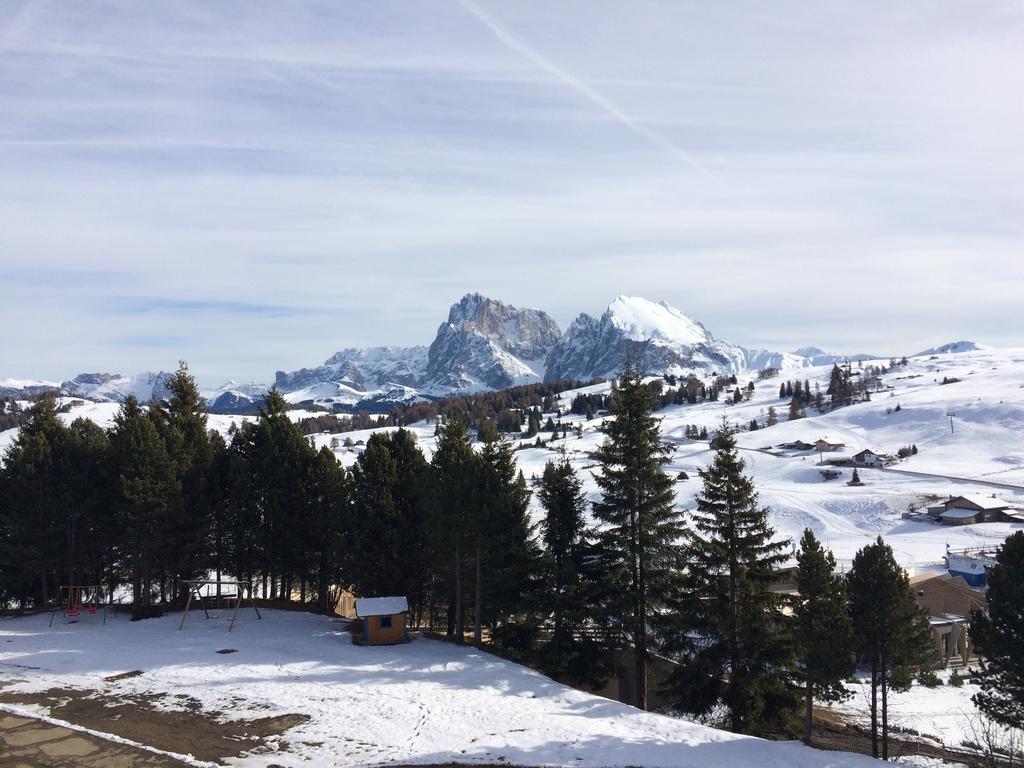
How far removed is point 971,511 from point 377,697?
3367 inches

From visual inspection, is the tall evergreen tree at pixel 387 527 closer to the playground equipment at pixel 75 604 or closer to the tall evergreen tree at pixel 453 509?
the tall evergreen tree at pixel 453 509

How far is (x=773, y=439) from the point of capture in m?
150

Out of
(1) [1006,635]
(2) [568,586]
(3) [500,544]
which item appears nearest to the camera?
(1) [1006,635]

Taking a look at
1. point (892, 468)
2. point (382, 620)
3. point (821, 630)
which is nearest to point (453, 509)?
point (382, 620)

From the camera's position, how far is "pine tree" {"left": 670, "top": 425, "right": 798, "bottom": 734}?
23703mm

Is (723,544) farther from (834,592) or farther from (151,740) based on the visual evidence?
(151,740)

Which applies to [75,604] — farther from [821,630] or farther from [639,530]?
[821,630]

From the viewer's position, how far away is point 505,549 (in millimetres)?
26766

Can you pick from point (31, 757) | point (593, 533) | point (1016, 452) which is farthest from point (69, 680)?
point (1016, 452)

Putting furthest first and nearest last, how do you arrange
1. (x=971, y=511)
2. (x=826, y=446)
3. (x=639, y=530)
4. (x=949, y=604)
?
1. (x=826, y=446)
2. (x=971, y=511)
3. (x=949, y=604)
4. (x=639, y=530)

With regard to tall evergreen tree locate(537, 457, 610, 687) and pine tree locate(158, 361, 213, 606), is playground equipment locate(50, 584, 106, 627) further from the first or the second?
tall evergreen tree locate(537, 457, 610, 687)

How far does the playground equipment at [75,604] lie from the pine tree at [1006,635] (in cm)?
3398

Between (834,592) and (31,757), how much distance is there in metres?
23.5

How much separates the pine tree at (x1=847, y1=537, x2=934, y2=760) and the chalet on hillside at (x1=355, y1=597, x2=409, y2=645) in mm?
16854
